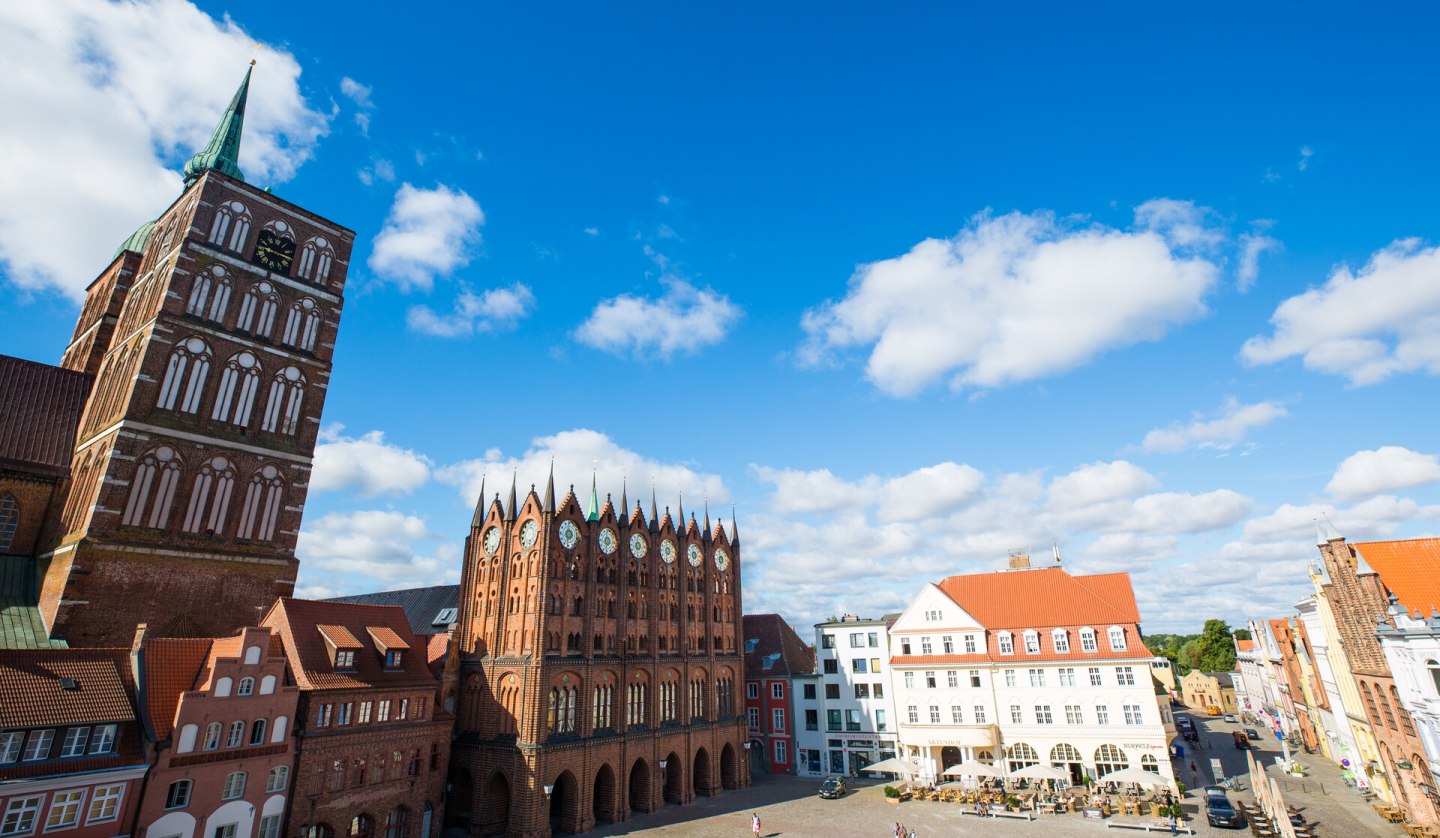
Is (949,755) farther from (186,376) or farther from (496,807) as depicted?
(186,376)

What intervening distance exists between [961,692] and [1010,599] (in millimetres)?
7997

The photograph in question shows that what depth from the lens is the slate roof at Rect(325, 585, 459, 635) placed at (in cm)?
5497

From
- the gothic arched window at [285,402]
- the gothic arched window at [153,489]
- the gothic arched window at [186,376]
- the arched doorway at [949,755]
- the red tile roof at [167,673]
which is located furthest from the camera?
the arched doorway at [949,755]

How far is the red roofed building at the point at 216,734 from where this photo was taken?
84.8ft

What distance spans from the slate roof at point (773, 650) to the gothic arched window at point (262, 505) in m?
38.9

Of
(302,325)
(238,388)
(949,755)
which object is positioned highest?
(302,325)

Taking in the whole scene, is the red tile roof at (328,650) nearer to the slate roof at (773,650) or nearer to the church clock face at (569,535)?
the church clock face at (569,535)

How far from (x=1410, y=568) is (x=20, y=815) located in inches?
2512

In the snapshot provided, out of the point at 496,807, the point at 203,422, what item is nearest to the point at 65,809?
the point at 203,422

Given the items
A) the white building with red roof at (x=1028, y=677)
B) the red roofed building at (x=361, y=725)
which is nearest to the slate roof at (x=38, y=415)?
the red roofed building at (x=361, y=725)

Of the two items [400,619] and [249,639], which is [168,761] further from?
[400,619]

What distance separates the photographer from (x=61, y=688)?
81.7 ft

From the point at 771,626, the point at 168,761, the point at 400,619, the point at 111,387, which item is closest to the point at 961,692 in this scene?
the point at 771,626

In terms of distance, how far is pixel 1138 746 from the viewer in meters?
43.3
